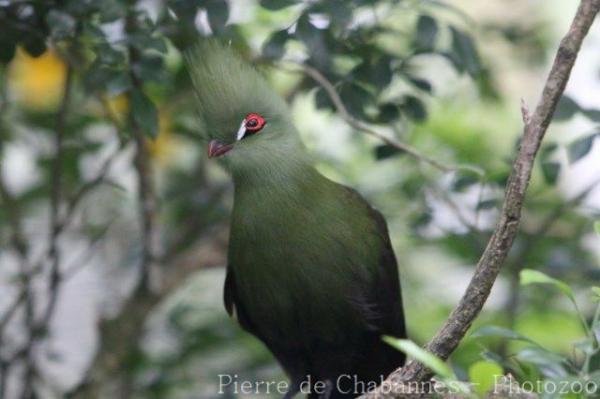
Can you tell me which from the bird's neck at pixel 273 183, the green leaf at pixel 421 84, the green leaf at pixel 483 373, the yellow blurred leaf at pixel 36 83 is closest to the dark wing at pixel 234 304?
the bird's neck at pixel 273 183

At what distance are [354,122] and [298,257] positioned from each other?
1.51 ft

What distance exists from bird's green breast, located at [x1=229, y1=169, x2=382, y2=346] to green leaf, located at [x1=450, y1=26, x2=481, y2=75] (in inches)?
24.8

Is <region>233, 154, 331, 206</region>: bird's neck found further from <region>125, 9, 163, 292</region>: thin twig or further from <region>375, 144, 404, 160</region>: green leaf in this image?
<region>125, 9, 163, 292</region>: thin twig

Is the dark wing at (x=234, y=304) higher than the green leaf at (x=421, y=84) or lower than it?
lower

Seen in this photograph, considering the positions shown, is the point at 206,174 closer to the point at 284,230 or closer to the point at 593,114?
the point at 284,230

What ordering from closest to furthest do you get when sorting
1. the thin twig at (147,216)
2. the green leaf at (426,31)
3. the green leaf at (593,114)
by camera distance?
the green leaf at (593,114) → the green leaf at (426,31) → the thin twig at (147,216)

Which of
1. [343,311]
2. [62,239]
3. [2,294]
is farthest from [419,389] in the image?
[2,294]

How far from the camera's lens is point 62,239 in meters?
4.88

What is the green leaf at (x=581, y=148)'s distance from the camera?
3.21m

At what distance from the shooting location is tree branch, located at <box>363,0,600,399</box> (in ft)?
7.25

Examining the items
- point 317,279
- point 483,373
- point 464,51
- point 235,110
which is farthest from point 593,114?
point 483,373

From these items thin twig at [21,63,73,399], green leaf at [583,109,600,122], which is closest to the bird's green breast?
green leaf at [583,109,600,122]

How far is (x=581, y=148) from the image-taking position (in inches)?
127

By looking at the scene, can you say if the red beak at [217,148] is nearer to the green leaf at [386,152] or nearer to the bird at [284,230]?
the bird at [284,230]
